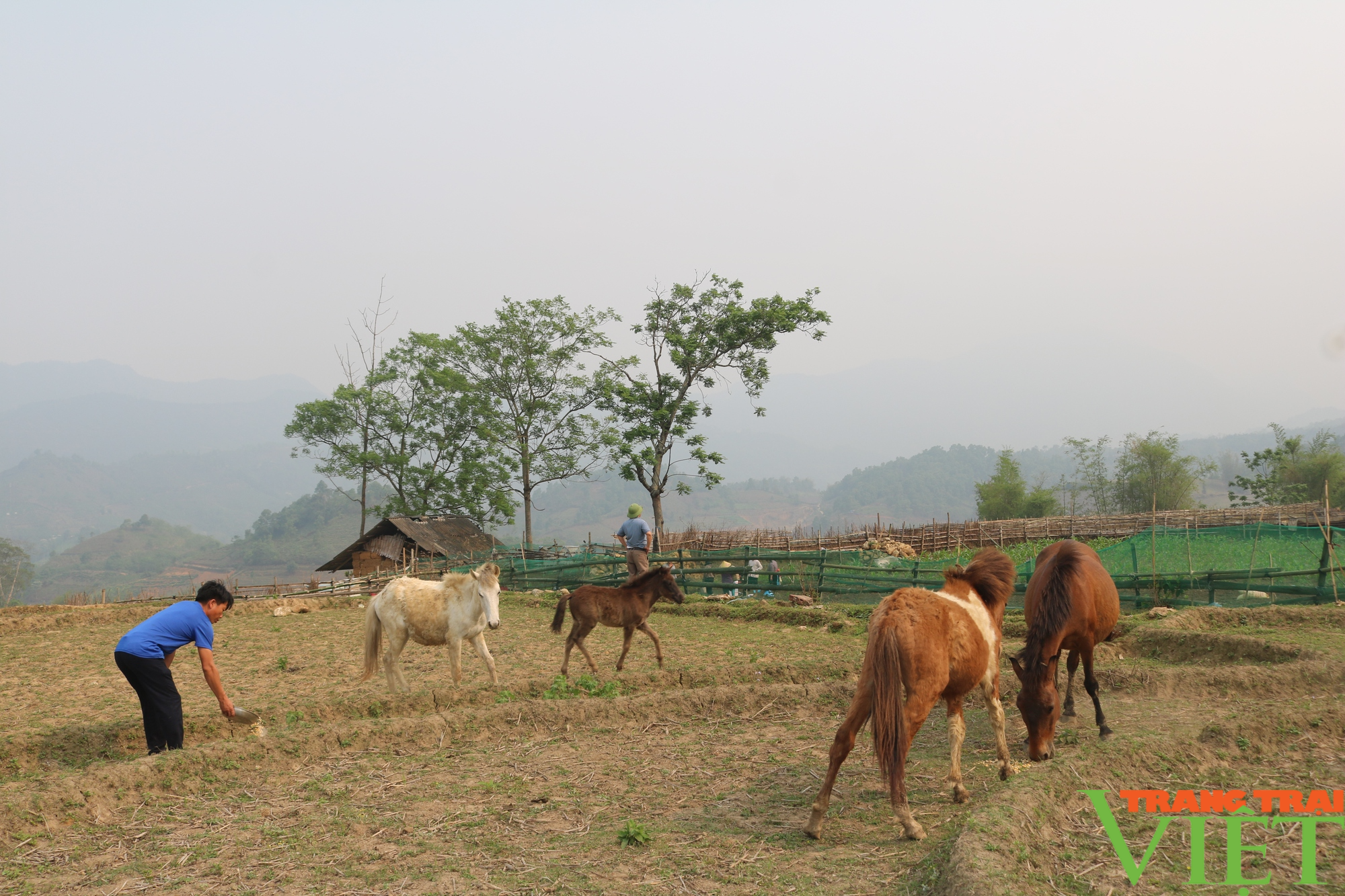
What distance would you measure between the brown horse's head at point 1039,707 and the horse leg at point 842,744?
6.00 ft

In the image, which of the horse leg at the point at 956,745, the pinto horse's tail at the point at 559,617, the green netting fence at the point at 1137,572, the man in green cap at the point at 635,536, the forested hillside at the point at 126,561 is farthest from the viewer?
the forested hillside at the point at 126,561

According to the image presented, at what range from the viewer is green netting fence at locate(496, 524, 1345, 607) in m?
13.2

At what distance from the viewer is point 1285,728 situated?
19.9ft

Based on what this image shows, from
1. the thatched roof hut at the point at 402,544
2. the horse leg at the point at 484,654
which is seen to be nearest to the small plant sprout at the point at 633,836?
the horse leg at the point at 484,654

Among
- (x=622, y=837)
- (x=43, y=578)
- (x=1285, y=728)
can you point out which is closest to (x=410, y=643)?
(x=622, y=837)

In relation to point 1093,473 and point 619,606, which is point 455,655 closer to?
point 619,606

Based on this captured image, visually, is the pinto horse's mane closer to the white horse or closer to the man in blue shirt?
the white horse

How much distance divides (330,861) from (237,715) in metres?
2.30

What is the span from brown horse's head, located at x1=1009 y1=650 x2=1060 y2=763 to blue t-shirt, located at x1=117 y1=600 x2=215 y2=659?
6.20m

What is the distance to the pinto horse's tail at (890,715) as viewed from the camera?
450 cm

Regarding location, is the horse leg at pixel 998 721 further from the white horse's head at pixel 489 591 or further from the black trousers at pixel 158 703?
the black trousers at pixel 158 703

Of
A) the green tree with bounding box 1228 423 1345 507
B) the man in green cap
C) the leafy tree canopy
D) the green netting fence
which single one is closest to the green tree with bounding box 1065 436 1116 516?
the leafy tree canopy

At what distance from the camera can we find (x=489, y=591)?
29.7ft

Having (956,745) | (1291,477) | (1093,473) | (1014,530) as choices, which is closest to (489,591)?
(956,745)
